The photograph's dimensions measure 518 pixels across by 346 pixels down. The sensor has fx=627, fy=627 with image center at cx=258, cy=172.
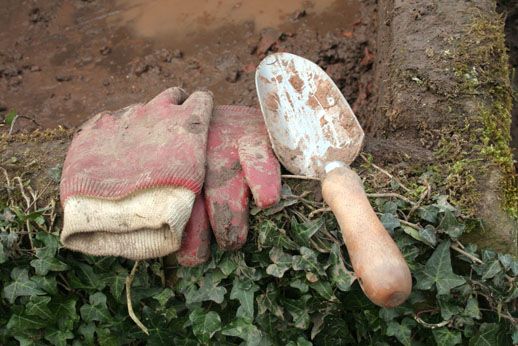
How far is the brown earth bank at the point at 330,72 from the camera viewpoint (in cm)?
211

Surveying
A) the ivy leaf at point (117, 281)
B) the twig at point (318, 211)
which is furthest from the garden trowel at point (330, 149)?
the ivy leaf at point (117, 281)

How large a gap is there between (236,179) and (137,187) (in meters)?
0.31

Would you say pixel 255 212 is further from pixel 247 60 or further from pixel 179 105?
pixel 247 60

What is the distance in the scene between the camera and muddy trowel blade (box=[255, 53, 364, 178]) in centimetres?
205

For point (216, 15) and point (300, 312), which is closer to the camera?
point (300, 312)

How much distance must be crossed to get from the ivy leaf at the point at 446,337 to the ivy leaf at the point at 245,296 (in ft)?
1.87

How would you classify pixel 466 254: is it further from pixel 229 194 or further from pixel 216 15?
pixel 216 15

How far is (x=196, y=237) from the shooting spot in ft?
6.23

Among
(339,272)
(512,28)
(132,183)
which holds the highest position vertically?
(132,183)

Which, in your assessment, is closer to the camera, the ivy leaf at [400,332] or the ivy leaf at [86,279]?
the ivy leaf at [400,332]

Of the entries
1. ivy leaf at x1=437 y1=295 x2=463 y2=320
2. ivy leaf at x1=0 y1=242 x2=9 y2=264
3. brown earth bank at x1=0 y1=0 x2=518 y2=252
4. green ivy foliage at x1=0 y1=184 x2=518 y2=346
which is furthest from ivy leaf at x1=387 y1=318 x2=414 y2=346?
ivy leaf at x1=0 y1=242 x2=9 y2=264

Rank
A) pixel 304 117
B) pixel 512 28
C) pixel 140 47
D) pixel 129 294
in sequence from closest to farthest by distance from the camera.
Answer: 1. pixel 129 294
2. pixel 304 117
3. pixel 512 28
4. pixel 140 47

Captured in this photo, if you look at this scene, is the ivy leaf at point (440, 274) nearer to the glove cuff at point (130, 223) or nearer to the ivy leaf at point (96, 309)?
the glove cuff at point (130, 223)

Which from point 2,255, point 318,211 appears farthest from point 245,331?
point 2,255
